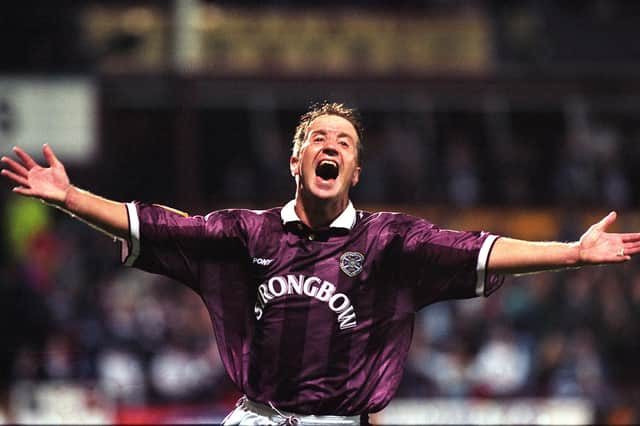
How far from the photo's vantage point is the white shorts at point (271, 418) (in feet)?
15.4

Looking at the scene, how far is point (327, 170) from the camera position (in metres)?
4.89

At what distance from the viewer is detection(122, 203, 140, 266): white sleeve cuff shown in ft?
15.7

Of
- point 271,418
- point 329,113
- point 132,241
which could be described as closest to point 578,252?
point 329,113

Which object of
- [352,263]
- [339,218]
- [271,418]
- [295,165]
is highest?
[295,165]

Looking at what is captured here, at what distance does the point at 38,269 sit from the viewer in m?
13.8

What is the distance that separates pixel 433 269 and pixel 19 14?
8.10m

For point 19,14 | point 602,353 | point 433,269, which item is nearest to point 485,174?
point 602,353

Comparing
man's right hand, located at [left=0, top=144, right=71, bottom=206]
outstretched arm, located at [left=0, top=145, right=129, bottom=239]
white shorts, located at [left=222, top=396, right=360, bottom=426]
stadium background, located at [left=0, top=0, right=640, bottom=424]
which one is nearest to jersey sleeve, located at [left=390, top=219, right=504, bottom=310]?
white shorts, located at [left=222, top=396, right=360, bottom=426]

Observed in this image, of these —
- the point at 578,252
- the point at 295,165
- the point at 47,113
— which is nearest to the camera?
the point at 578,252

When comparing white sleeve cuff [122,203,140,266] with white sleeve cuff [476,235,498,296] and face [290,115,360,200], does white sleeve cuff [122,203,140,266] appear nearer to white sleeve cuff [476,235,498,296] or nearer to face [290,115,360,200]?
face [290,115,360,200]

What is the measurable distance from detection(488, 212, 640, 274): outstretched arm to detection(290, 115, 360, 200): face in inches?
26.6

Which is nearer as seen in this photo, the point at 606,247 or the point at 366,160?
the point at 606,247

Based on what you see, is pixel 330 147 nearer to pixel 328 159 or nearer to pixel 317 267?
pixel 328 159

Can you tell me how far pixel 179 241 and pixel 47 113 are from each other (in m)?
6.07
